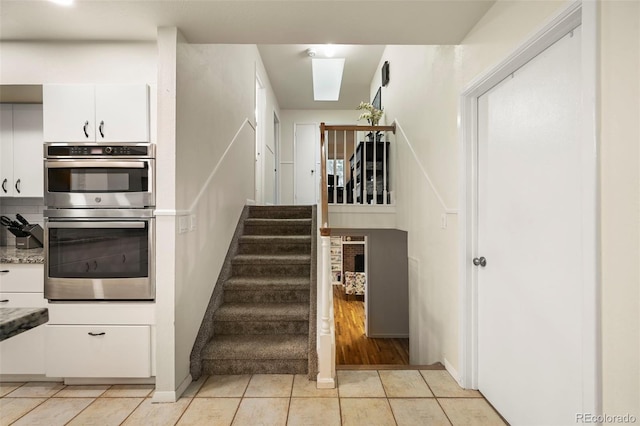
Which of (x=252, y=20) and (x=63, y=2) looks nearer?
(x=63, y=2)

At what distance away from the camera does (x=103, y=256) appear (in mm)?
2115

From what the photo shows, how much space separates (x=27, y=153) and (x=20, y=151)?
0.17 feet

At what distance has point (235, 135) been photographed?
11.4 ft

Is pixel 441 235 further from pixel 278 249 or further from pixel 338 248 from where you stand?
pixel 338 248

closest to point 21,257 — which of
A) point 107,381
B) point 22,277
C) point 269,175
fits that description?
point 22,277

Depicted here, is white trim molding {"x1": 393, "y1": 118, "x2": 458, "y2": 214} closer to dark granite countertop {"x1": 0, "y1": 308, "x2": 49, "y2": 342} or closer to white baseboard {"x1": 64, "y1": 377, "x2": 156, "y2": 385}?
dark granite countertop {"x1": 0, "y1": 308, "x2": 49, "y2": 342}

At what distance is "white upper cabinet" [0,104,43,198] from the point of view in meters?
2.49

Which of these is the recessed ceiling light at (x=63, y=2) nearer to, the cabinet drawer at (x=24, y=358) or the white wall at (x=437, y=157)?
the cabinet drawer at (x=24, y=358)

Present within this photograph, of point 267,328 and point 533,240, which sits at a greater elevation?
point 533,240

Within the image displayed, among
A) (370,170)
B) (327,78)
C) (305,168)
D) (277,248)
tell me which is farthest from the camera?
(305,168)

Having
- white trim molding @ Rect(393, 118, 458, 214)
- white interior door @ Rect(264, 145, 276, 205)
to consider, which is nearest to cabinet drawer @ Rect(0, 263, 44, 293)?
white trim molding @ Rect(393, 118, 458, 214)

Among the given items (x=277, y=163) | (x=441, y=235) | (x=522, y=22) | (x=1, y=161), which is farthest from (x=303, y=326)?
(x=277, y=163)

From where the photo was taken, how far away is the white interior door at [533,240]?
1351mm

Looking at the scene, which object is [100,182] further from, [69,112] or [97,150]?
[69,112]
